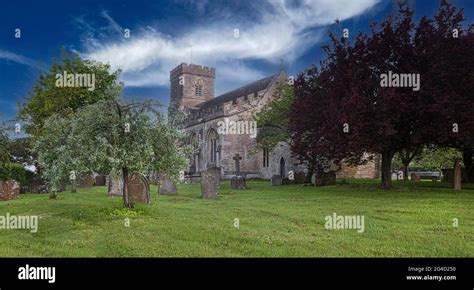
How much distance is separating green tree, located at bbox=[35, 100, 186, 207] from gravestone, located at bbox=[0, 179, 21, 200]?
8606 mm

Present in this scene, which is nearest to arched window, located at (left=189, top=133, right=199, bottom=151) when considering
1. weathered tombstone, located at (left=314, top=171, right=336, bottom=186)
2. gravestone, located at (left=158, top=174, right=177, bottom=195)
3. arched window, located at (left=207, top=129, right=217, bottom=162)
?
arched window, located at (left=207, top=129, right=217, bottom=162)

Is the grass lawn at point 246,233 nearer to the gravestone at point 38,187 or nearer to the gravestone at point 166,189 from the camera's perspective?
the gravestone at point 166,189

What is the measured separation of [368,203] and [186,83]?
5821 centimetres

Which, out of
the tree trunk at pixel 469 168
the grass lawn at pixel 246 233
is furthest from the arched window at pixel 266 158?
the grass lawn at pixel 246 233

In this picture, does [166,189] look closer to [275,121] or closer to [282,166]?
[275,121]

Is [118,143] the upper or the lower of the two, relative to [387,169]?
upper

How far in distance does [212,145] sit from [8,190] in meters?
31.1

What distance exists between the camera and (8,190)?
64.6 ft

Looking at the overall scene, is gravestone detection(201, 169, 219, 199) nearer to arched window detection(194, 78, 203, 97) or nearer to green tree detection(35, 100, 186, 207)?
green tree detection(35, 100, 186, 207)

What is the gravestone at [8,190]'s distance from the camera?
63.7ft

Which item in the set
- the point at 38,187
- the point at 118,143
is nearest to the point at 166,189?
the point at 118,143

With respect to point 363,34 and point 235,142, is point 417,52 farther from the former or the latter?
point 235,142

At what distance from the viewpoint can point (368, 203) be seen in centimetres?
1497

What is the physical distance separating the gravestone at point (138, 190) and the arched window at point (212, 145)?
33.5 metres
